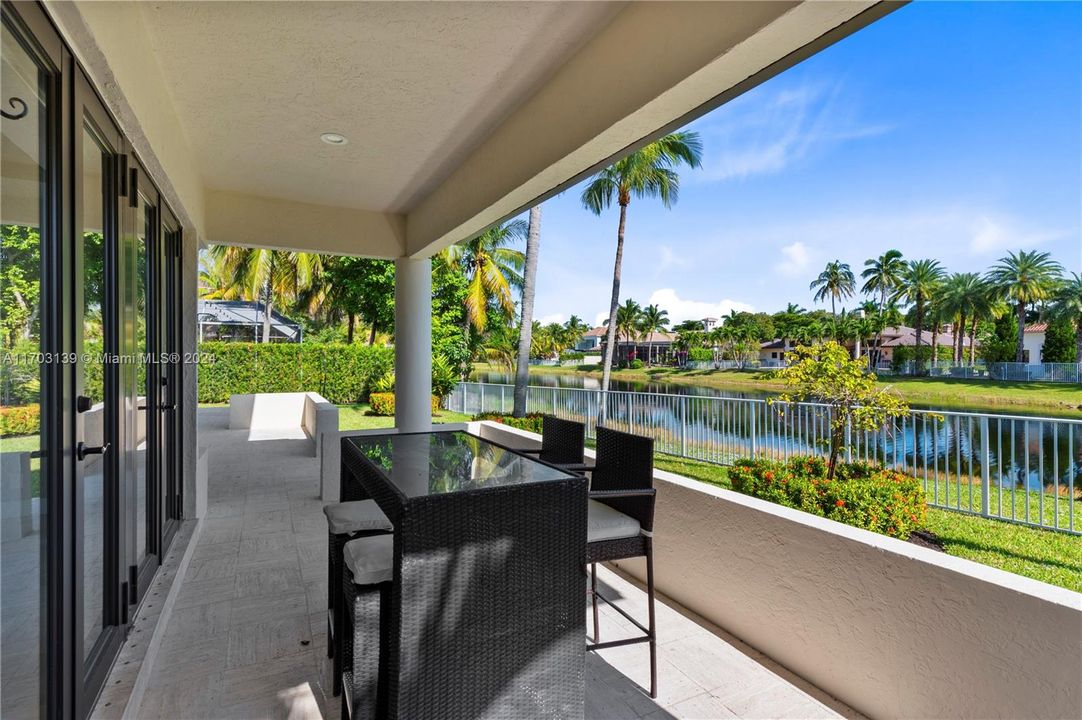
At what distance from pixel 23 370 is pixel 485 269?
553 inches

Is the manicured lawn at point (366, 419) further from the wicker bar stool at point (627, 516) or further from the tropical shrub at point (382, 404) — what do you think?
the wicker bar stool at point (627, 516)

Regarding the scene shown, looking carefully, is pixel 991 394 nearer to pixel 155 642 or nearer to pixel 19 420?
pixel 155 642

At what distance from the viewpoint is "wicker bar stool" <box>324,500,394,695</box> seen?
2.02m

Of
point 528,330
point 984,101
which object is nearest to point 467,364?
point 528,330

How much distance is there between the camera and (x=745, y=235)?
84.5 ft

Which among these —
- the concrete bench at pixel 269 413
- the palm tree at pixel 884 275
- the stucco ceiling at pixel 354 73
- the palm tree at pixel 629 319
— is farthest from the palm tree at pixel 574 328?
the stucco ceiling at pixel 354 73

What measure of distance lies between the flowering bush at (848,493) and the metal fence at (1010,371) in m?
6.83

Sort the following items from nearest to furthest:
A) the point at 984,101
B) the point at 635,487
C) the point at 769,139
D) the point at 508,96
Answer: the point at 635,487 < the point at 508,96 < the point at 984,101 < the point at 769,139

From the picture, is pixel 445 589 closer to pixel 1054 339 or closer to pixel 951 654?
pixel 951 654

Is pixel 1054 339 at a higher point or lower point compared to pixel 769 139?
lower

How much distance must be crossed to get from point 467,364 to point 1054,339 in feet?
42.0

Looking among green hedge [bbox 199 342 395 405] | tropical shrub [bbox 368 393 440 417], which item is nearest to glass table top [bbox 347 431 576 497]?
tropical shrub [bbox 368 393 440 417]

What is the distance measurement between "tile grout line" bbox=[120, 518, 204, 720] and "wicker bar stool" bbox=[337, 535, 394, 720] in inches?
32.9

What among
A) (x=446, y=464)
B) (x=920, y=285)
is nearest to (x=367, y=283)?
(x=446, y=464)
